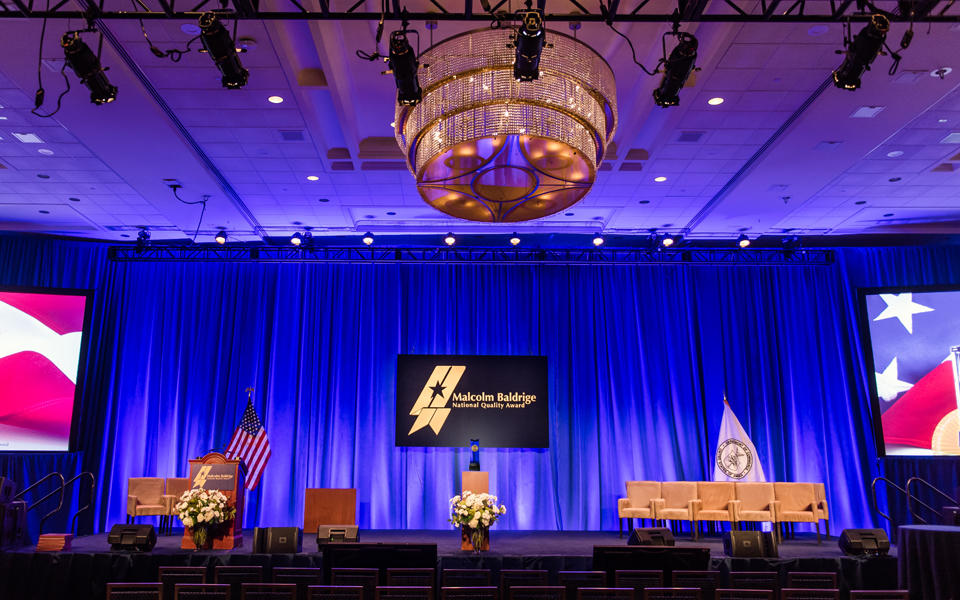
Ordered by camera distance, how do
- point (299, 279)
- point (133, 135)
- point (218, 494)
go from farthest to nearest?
point (299, 279), point (218, 494), point (133, 135)

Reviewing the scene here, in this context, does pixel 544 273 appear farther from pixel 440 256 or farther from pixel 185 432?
pixel 185 432

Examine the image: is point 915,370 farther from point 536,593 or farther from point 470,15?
point 470,15

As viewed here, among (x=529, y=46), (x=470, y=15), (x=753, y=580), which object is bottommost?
(x=753, y=580)

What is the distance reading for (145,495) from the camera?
35.3 ft

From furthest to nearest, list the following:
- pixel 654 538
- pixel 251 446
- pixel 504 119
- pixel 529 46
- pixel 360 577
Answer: pixel 251 446 < pixel 654 538 < pixel 360 577 < pixel 504 119 < pixel 529 46

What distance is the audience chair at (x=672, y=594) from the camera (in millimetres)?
5352

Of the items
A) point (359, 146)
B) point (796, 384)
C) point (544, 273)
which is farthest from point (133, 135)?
point (796, 384)

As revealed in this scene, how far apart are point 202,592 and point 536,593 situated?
270 cm

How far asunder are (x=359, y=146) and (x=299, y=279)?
4861mm

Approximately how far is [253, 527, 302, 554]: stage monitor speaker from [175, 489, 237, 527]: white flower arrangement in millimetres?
623

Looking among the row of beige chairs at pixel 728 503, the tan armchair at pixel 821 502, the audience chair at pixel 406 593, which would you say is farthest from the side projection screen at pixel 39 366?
the tan armchair at pixel 821 502

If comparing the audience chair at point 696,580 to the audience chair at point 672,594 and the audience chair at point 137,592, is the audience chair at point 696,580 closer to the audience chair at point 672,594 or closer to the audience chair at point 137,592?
the audience chair at point 672,594

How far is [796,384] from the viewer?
12.8 meters

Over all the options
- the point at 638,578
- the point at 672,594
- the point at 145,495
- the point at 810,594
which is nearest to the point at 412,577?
the point at 638,578
